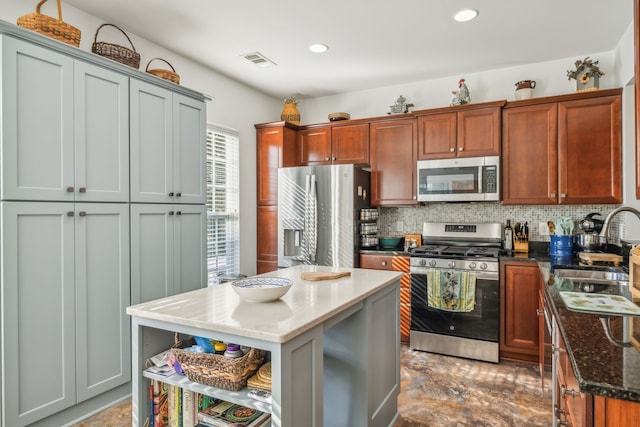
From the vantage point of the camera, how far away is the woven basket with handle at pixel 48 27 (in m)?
2.07

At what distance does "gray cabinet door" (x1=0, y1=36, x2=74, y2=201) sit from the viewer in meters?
1.92

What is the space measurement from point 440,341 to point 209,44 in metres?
3.34

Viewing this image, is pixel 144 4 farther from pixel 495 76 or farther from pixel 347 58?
pixel 495 76

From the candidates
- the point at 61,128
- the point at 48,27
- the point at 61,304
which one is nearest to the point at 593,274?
the point at 61,304

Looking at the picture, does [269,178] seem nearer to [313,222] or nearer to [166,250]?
[313,222]

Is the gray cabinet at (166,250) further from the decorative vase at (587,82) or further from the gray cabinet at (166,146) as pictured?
the decorative vase at (587,82)

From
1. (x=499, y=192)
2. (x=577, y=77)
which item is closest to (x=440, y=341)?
(x=499, y=192)

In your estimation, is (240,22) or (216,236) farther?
(216,236)

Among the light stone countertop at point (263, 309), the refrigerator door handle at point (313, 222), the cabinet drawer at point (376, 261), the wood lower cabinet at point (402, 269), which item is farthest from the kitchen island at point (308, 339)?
the refrigerator door handle at point (313, 222)

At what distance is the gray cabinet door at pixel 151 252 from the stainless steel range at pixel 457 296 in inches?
85.4

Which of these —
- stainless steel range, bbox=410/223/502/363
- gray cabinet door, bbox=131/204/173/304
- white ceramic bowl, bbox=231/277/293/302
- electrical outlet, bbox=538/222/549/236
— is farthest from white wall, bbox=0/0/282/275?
electrical outlet, bbox=538/222/549/236

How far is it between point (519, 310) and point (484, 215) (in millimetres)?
1063

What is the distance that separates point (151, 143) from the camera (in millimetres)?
2678

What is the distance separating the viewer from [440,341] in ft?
11.3
